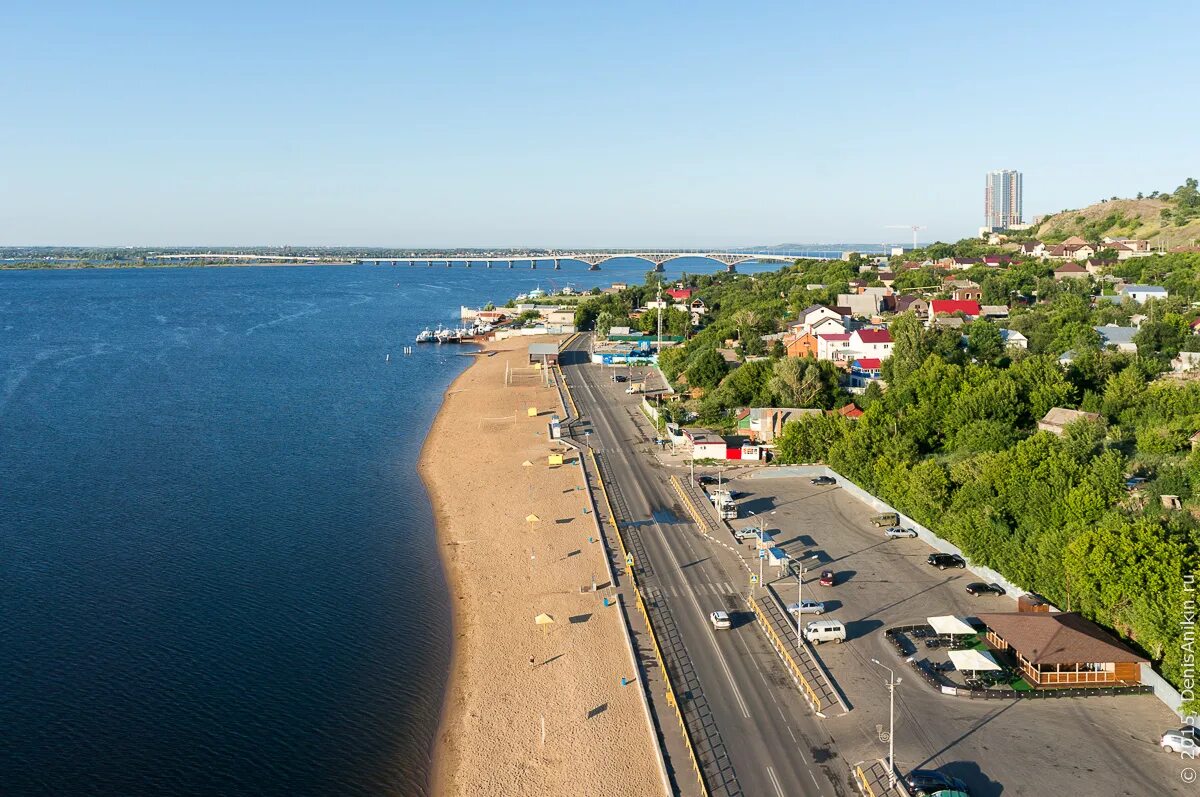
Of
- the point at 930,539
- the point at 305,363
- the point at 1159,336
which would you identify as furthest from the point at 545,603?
the point at 305,363

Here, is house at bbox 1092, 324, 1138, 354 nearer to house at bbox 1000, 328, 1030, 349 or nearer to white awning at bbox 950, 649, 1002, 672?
house at bbox 1000, 328, 1030, 349

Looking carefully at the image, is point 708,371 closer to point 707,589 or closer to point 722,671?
point 707,589

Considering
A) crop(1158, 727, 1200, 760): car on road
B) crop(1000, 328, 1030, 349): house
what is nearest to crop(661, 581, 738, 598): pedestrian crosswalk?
crop(1158, 727, 1200, 760): car on road

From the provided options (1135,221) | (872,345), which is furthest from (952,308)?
(1135,221)

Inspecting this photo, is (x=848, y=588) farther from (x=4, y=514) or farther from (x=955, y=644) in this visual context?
(x=4, y=514)

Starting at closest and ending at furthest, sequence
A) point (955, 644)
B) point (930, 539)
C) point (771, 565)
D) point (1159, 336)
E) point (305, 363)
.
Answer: point (955, 644)
point (771, 565)
point (930, 539)
point (1159, 336)
point (305, 363)

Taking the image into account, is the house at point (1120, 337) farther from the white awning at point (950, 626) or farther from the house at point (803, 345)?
the white awning at point (950, 626)

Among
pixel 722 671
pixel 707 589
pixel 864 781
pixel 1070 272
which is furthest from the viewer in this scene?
pixel 1070 272
